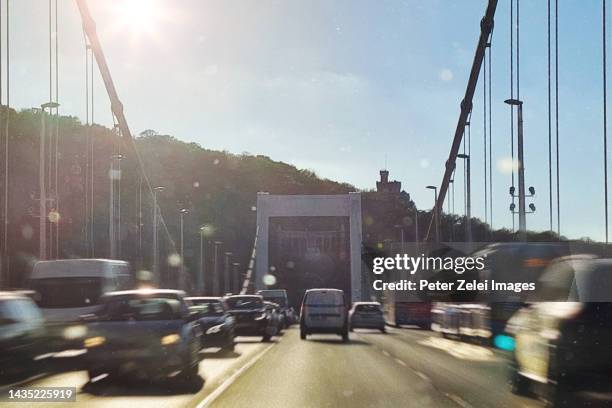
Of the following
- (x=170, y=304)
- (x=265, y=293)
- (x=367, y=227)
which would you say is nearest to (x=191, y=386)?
(x=170, y=304)

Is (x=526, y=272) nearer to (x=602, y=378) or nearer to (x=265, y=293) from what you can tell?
(x=602, y=378)

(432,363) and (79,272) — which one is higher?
(79,272)

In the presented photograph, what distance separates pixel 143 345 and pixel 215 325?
8.85 metres

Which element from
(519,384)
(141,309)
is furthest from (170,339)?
(519,384)

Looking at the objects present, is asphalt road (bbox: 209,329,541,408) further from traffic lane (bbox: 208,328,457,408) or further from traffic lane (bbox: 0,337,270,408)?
traffic lane (bbox: 0,337,270,408)

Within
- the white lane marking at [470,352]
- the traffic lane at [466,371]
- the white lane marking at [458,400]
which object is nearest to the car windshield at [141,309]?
the traffic lane at [466,371]

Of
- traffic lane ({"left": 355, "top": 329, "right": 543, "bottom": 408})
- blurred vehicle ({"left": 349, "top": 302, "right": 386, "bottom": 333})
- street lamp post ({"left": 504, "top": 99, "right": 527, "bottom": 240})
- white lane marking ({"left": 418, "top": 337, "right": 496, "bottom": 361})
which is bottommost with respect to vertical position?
blurred vehicle ({"left": 349, "top": 302, "right": 386, "bottom": 333})

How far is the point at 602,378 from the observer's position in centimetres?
995

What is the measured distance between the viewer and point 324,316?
35.1 meters

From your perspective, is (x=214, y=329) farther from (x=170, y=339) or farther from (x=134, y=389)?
(x=134, y=389)

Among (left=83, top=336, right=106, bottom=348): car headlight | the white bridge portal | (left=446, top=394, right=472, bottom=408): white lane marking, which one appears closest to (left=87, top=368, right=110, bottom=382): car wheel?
(left=83, top=336, right=106, bottom=348): car headlight

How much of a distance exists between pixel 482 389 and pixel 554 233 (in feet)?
85.2

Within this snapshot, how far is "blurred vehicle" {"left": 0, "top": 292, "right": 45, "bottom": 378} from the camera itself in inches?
494

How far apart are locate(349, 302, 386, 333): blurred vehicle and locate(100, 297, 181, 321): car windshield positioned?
2931cm
